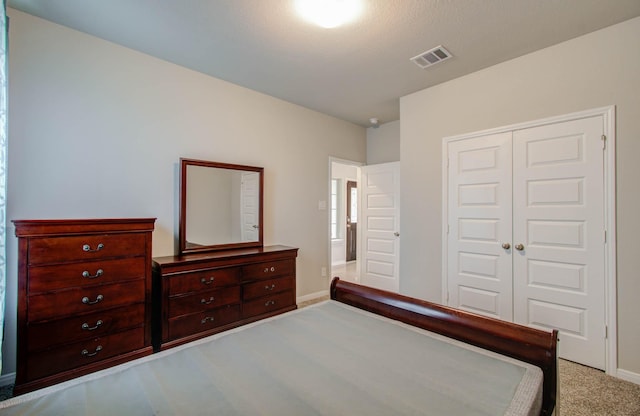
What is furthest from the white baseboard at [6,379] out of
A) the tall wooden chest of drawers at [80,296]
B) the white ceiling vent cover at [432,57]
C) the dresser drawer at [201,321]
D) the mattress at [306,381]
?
the white ceiling vent cover at [432,57]

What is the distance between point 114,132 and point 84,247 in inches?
41.2

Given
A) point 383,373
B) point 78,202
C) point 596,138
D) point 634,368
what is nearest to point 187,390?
point 383,373

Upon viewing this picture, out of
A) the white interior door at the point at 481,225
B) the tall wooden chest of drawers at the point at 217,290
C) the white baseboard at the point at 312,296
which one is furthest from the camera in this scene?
the white baseboard at the point at 312,296

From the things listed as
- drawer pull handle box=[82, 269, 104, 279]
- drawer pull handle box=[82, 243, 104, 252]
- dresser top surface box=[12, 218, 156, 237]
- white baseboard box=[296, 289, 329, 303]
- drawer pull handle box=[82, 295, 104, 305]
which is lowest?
white baseboard box=[296, 289, 329, 303]

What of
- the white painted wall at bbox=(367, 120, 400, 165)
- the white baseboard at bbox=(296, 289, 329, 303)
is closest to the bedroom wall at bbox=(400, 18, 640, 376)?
the white painted wall at bbox=(367, 120, 400, 165)

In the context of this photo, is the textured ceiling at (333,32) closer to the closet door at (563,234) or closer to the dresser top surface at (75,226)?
the closet door at (563,234)

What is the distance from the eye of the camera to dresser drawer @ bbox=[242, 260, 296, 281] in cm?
284

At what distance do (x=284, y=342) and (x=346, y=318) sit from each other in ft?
1.51

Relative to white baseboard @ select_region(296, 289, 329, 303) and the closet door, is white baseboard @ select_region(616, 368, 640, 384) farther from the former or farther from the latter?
white baseboard @ select_region(296, 289, 329, 303)

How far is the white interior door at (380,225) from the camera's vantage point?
426 centimetres

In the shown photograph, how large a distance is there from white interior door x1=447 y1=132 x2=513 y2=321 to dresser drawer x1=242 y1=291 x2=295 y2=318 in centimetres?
175

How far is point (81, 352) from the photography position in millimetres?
1967

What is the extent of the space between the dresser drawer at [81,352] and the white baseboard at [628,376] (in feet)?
11.7

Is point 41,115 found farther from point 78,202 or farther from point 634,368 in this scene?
point 634,368
